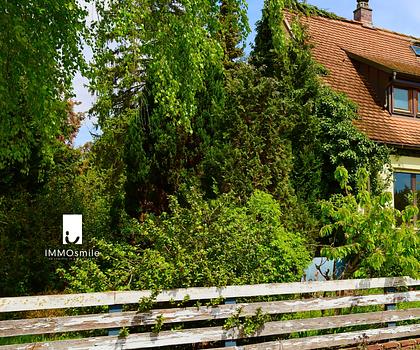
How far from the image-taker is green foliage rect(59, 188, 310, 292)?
6.63 m

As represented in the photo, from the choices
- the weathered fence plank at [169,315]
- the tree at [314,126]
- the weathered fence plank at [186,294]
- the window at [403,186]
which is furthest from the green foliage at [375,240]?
the window at [403,186]

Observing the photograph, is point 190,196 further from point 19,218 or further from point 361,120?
point 361,120

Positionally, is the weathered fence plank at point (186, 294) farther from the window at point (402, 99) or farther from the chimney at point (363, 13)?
the chimney at point (363, 13)

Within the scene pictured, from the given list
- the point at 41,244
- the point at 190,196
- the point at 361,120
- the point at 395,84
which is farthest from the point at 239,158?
the point at 395,84

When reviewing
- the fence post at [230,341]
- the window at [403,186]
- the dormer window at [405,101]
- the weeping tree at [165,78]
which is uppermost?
the dormer window at [405,101]

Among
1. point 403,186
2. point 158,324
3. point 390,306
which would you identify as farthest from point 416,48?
point 158,324

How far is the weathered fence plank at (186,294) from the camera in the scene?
5316 mm

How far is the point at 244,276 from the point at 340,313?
70.7 inches

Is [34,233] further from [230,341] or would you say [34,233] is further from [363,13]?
[363,13]

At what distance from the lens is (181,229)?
7.31 m

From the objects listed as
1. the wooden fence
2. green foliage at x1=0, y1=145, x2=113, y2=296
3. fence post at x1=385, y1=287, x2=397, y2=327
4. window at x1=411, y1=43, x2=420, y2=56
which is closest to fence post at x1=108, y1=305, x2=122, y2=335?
the wooden fence

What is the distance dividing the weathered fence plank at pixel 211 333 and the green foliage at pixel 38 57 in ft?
13.2

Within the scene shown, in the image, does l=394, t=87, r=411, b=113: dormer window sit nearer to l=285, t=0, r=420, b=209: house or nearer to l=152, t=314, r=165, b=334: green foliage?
l=285, t=0, r=420, b=209: house

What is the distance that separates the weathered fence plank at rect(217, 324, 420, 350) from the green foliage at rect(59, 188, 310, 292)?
871mm
